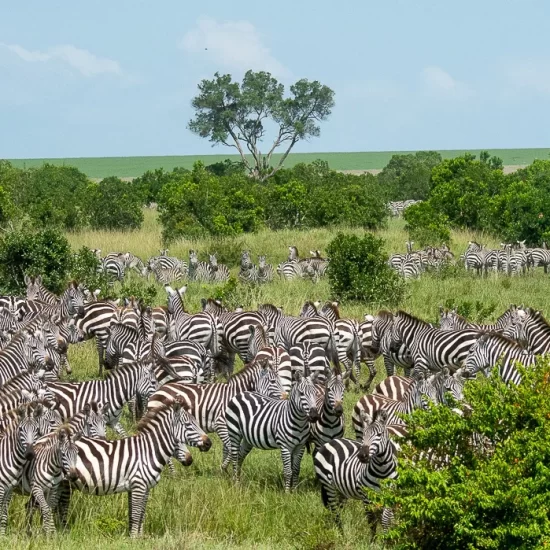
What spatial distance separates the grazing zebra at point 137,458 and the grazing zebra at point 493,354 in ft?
17.7

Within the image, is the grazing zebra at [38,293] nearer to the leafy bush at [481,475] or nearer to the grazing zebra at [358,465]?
the grazing zebra at [358,465]

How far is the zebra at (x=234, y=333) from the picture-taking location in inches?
648

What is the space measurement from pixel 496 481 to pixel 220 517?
10.1 feet

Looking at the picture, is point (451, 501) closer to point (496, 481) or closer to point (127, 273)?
point (496, 481)

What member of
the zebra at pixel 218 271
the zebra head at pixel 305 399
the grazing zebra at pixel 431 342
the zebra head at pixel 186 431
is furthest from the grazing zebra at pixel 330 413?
the zebra at pixel 218 271

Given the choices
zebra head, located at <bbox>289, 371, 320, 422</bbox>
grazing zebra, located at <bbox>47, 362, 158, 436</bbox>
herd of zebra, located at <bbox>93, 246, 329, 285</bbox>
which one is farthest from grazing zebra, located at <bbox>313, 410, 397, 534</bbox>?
herd of zebra, located at <bbox>93, 246, 329, 285</bbox>

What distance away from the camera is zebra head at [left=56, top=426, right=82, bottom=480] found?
358 inches

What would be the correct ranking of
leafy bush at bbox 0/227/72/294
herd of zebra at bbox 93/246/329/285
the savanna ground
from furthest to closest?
herd of zebra at bbox 93/246/329/285 < leafy bush at bbox 0/227/72/294 < the savanna ground

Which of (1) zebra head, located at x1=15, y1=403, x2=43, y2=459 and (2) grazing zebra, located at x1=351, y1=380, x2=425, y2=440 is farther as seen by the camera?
(2) grazing zebra, located at x1=351, y1=380, x2=425, y2=440

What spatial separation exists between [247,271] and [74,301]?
9.45 meters

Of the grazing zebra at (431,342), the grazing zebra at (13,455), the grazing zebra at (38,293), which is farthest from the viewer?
the grazing zebra at (38,293)

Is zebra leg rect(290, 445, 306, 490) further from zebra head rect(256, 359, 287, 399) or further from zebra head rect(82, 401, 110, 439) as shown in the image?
zebra head rect(82, 401, 110, 439)

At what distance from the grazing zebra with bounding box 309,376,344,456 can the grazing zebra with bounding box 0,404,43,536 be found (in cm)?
301

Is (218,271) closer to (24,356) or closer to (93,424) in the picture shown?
(24,356)
